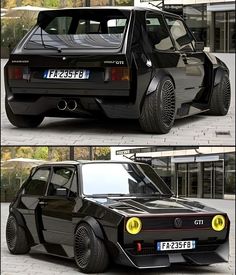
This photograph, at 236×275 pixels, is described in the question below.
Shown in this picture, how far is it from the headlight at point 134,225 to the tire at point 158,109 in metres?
0.20

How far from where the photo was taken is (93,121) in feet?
4.13

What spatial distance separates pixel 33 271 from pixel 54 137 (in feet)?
0.97

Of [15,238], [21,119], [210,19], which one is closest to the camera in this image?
[210,19]

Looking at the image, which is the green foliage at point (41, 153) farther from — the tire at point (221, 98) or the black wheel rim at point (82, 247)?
the tire at point (221, 98)

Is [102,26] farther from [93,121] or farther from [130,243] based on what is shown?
[130,243]

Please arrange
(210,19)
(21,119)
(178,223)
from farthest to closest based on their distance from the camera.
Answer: (21,119) < (178,223) < (210,19)

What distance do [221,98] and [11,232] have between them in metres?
0.61

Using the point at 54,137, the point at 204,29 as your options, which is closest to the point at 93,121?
the point at 54,137

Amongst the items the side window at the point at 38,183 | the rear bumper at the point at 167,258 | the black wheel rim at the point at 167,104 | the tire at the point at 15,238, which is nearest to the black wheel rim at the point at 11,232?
the tire at the point at 15,238

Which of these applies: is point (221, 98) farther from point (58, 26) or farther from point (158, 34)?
point (58, 26)

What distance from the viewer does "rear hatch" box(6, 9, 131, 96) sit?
111 cm

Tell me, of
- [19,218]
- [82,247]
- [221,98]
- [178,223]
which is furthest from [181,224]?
[19,218]

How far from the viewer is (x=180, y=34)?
1.18 m

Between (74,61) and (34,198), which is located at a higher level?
(74,61)
